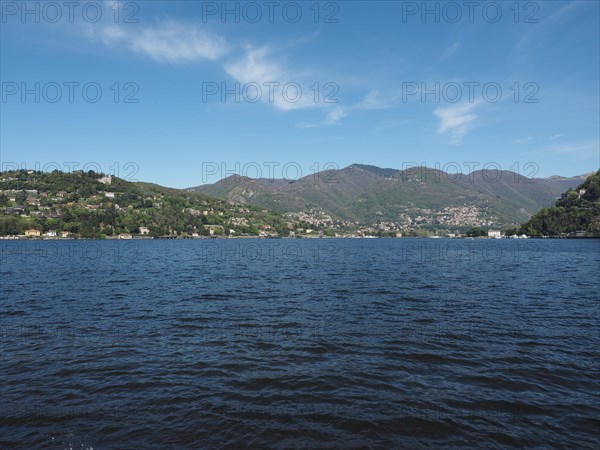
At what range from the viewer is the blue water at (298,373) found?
11.9 m

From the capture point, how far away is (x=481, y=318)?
92.4ft

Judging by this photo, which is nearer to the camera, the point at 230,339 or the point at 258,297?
the point at 230,339

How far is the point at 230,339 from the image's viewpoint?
22.3 meters

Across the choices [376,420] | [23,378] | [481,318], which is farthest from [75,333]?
[481,318]

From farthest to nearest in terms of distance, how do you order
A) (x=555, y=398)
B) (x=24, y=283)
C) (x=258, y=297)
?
1. (x=24, y=283)
2. (x=258, y=297)
3. (x=555, y=398)

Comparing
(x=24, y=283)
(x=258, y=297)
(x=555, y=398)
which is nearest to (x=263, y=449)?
(x=555, y=398)

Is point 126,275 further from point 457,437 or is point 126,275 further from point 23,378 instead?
point 457,437

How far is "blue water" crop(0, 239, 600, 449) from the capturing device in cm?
1194

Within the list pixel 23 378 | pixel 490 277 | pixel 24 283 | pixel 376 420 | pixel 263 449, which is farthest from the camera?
pixel 490 277

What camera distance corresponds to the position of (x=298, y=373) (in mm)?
16984

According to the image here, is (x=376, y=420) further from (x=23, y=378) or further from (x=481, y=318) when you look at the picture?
(x=481, y=318)

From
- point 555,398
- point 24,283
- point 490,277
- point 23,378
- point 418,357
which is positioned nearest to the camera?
point 555,398

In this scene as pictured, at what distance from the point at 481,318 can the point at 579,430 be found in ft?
54.5

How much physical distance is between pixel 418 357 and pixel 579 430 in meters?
7.81
